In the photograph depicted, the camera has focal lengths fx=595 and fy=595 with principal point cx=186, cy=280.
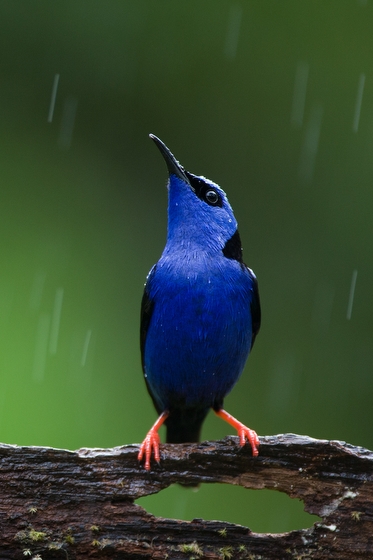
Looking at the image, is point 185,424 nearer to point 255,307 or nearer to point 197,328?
point 197,328

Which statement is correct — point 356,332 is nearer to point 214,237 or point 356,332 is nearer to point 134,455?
point 214,237

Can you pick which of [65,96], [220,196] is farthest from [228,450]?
[65,96]

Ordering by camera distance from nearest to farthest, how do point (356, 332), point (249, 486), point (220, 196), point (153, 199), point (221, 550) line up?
point (221, 550)
point (249, 486)
point (220, 196)
point (356, 332)
point (153, 199)

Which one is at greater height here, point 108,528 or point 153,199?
point 153,199

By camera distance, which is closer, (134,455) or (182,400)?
(134,455)

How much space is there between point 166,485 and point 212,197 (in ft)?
7.73

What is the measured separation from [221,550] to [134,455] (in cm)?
78

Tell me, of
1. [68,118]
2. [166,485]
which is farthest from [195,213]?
[68,118]

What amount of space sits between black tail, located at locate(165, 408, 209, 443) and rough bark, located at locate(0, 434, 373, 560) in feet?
3.28

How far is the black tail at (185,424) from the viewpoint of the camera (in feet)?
15.9

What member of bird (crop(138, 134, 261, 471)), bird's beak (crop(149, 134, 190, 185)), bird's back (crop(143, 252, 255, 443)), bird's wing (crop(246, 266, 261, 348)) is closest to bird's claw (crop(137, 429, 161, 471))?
bird (crop(138, 134, 261, 471))

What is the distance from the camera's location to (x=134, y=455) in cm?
379

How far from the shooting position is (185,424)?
4.93 meters

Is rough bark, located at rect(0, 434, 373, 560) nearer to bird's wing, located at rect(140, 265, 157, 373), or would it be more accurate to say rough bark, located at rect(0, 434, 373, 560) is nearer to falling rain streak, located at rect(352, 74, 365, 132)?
bird's wing, located at rect(140, 265, 157, 373)
